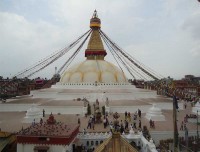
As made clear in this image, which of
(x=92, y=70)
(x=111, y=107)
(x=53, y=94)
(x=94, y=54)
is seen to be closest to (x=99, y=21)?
(x=94, y=54)

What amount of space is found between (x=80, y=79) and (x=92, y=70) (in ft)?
5.81

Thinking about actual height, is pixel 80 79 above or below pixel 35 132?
above

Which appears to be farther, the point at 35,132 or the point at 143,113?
the point at 143,113

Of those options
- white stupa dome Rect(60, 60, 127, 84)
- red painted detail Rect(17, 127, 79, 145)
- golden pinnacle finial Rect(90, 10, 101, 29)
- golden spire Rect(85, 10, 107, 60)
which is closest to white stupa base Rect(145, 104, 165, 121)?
red painted detail Rect(17, 127, 79, 145)

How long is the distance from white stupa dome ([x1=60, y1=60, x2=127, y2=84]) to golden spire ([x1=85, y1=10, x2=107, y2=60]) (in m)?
1.36

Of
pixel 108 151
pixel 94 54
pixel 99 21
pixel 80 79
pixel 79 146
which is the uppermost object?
pixel 99 21

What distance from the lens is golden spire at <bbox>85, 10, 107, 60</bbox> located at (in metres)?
32.4

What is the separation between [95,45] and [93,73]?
5063mm

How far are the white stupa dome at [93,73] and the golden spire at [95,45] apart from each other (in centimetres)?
136

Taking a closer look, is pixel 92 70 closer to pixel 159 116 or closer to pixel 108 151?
pixel 159 116

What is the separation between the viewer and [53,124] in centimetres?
1219

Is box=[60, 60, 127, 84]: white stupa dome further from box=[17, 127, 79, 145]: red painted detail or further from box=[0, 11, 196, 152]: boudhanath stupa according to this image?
box=[17, 127, 79, 145]: red painted detail

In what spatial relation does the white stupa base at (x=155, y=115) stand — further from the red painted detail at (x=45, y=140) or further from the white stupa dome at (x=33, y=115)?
the red painted detail at (x=45, y=140)

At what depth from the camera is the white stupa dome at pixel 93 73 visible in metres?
29.0
